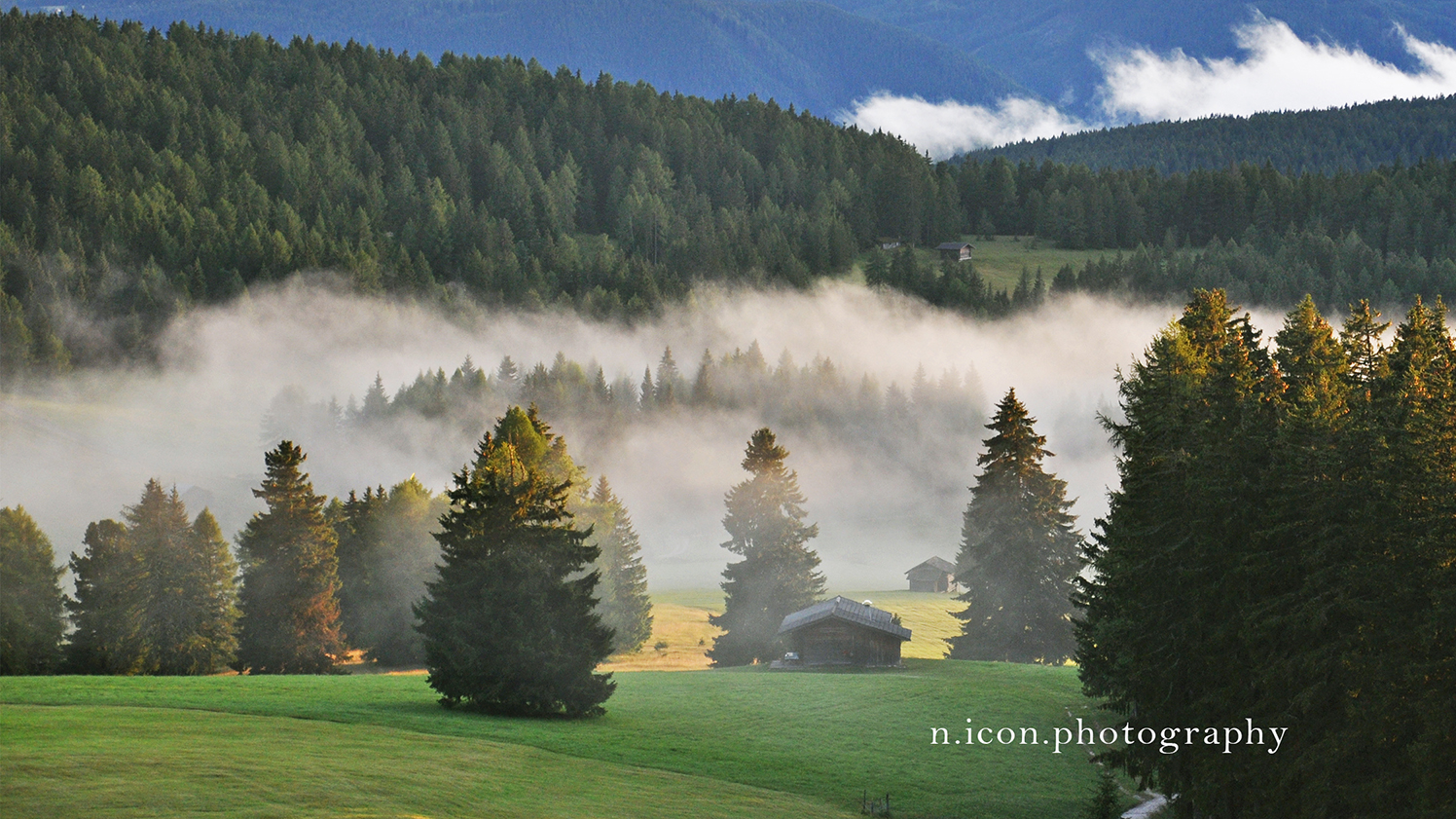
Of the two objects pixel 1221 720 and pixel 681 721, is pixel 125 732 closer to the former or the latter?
pixel 681 721

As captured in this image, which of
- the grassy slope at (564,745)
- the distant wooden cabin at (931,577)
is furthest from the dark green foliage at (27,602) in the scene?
the distant wooden cabin at (931,577)

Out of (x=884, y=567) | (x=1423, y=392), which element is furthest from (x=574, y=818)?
(x=884, y=567)

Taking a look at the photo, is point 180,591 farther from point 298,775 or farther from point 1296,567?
point 1296,567

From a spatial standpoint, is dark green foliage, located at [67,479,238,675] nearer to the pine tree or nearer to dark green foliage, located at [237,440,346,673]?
the pine tree

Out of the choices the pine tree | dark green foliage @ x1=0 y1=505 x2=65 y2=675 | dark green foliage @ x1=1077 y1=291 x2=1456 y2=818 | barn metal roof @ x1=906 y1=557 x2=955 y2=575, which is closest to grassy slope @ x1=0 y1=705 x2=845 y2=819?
dark green foliage @ x1=1077 y1=291 x2=1456 y2=818

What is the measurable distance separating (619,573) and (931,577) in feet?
213

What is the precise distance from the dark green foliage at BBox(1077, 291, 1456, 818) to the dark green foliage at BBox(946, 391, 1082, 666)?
3151 centimetres

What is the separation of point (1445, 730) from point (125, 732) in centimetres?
3236

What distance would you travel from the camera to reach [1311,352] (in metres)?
39.3

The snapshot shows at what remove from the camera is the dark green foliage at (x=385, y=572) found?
80.4 metres

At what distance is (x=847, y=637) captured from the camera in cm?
7481

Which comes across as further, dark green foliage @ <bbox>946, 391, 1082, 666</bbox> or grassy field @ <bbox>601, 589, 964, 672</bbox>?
grassy field @ <bbox>601, 589, 964, 672</bbox>

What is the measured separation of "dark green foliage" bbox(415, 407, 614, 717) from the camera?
4622cm

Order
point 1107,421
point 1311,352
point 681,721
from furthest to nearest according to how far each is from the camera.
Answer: point 681,721
point 1107,421
point 1311,352
